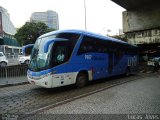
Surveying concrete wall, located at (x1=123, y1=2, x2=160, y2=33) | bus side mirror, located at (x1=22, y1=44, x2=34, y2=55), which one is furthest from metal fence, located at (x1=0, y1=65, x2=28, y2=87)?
concrete wall, located at (x1=123, y1=2, x2=160, y2=33)

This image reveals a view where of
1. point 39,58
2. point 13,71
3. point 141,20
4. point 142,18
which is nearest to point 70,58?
point 39,58

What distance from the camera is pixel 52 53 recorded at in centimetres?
862

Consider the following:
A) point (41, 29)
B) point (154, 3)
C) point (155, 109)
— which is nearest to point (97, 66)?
point (155, 109)

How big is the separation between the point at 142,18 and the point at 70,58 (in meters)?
13.5

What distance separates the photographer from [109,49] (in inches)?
514

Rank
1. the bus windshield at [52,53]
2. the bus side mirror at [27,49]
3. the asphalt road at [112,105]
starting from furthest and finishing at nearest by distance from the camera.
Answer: the bus side mirror at [27,49], the bus windshield at [52,53], the asphalt road at [112,105]

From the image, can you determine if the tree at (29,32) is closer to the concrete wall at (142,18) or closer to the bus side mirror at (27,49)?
the concrete wall at (142,18)

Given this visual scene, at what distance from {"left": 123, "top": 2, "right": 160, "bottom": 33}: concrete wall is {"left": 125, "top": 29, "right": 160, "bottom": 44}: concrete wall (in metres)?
0.68

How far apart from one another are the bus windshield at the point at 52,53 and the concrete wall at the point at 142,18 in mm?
12313

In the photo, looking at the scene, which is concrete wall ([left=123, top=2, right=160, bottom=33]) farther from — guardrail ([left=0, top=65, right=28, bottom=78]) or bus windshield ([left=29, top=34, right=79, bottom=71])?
guardrail ([left=0, top=65, right=28, bottom=78])

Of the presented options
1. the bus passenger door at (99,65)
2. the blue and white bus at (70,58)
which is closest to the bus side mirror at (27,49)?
the blue and white bus at (70,58)

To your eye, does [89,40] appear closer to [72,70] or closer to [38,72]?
[72,70]

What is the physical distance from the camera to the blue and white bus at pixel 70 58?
28.2 feet

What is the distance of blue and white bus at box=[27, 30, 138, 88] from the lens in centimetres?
860
